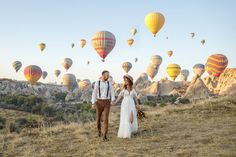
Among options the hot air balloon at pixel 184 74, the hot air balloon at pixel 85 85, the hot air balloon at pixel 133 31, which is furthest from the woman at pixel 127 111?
the hot air balloon at pixel 184 74

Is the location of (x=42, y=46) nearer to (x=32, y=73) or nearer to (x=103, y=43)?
(x=32, y=73)

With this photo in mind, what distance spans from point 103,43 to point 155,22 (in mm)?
9913

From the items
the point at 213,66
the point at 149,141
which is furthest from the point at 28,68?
the point at 149,141

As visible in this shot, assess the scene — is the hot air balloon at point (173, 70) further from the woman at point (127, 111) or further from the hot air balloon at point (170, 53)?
the woman at point (127, 111)

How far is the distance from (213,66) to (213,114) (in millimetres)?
43739

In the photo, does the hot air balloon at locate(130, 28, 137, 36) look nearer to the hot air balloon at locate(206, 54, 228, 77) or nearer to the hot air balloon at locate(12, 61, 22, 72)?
the hot air balloon at locate(206, 54, 228, 77)

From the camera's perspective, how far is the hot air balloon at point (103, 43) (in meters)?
46.2

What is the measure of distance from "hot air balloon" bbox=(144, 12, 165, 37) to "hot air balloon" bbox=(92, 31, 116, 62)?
7.35 metres

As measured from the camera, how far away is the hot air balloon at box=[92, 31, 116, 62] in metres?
A: 46.2

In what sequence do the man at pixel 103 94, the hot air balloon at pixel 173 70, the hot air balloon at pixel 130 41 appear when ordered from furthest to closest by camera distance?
the hot air balloon at pixel 130 41 < the hot air balloon at pixel 173 70 < the man at pixel 103 94

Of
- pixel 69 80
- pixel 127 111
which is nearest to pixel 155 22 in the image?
pixel 127 111

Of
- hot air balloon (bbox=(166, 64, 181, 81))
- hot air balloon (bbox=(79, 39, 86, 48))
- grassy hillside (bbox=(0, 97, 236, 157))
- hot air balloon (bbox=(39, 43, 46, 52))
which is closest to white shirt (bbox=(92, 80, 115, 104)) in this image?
grassy hillside (bbox=(0, 97, 236, 157))

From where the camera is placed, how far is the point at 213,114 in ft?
54.7

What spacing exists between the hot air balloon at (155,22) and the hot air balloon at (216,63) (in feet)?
43.4
